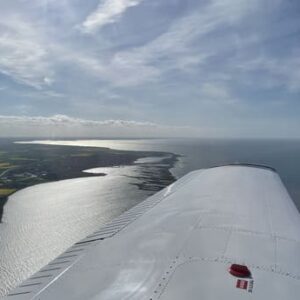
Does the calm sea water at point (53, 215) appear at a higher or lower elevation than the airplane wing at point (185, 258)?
lower

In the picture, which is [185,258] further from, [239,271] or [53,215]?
[53,215]

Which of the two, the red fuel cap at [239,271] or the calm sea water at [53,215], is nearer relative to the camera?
the red fuel cap at [239,271]

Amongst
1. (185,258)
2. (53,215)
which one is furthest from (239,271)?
(53,215)

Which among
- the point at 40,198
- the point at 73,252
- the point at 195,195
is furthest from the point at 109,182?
the point at 73,252

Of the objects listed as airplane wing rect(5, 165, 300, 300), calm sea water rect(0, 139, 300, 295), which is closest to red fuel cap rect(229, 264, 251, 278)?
airplane wing rect(5, 165, 300, 300)

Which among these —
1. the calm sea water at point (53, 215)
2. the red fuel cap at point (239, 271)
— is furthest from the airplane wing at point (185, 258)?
the calm sea water at point (53, 215)

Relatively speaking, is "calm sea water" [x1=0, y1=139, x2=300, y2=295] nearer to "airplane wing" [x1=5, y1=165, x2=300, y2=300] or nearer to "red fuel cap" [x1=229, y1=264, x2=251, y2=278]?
"airplane wing" [x1=5, y1=165, x2=300, y2=300]

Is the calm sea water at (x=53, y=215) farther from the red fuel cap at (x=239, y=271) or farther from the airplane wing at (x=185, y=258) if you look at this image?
the red fuel cap at (x=239, y=271)
